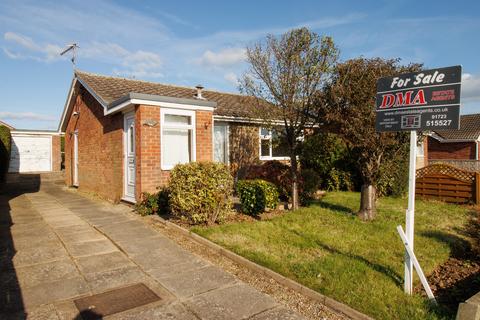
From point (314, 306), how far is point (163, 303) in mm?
1781

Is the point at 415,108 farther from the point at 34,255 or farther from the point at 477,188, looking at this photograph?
the point at 477,188

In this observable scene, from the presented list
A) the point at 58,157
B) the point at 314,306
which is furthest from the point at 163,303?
the point at 58,157

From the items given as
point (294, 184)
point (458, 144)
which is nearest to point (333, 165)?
point (294, 184)

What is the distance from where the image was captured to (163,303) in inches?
155

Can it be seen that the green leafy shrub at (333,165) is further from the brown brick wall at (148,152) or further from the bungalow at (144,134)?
the brown brick wall at (148,152)

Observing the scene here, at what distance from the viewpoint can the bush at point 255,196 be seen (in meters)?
8.00

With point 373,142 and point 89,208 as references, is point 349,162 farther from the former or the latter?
point 89,208

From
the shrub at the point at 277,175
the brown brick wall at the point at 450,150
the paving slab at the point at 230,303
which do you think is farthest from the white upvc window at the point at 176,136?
the brown brick wall at the point at 450,150

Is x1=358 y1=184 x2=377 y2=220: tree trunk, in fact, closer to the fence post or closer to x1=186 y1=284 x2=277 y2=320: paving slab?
x1=186 y1=284 x2=277 y2=320: paving slab

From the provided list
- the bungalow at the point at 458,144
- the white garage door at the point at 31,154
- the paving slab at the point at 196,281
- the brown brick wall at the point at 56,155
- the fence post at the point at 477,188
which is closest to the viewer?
the paving slab at the point at 196,281

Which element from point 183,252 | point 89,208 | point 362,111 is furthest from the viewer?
point 89,208

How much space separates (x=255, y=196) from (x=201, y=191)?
1548 mm

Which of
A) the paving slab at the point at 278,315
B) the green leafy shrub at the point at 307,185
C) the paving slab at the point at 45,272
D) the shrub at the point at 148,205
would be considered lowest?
the paving slab at the point at 278,315

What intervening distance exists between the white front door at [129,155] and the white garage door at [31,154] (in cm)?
1690
